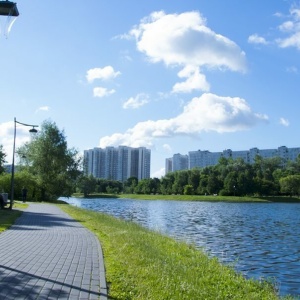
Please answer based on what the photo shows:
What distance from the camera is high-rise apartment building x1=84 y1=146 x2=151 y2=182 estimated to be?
623 ft

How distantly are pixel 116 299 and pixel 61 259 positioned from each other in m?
3.84

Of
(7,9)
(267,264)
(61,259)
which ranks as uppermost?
(7,9)

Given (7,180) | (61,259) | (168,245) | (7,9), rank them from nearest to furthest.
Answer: (7,9) → (61,259) → (168,245) → (7,180)

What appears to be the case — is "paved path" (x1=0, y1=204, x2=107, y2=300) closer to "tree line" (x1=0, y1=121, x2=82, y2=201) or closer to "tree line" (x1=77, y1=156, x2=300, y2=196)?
"tree line" (x1=0, y1=121, x2=82, y2=201)

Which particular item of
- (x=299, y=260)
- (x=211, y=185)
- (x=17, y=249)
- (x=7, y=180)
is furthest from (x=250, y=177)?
(x=17, y=249)

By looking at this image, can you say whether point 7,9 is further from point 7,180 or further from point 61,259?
point 7,180

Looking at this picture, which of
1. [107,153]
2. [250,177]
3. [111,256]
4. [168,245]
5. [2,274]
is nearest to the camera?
[2,274]

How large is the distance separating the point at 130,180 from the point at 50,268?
510ft

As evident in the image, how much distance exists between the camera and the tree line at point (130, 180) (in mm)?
55281

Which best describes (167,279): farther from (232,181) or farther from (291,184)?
(232,181)

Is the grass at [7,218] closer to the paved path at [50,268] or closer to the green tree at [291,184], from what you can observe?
the paved path at [50,268]

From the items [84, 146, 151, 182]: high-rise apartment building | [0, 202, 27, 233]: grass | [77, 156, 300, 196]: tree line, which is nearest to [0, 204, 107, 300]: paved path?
[0, 202, 27, 233]: grass

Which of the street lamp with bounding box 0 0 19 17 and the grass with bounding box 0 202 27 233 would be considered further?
the grass with bounding box 0 202 27 233

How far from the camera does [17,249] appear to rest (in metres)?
11.2
